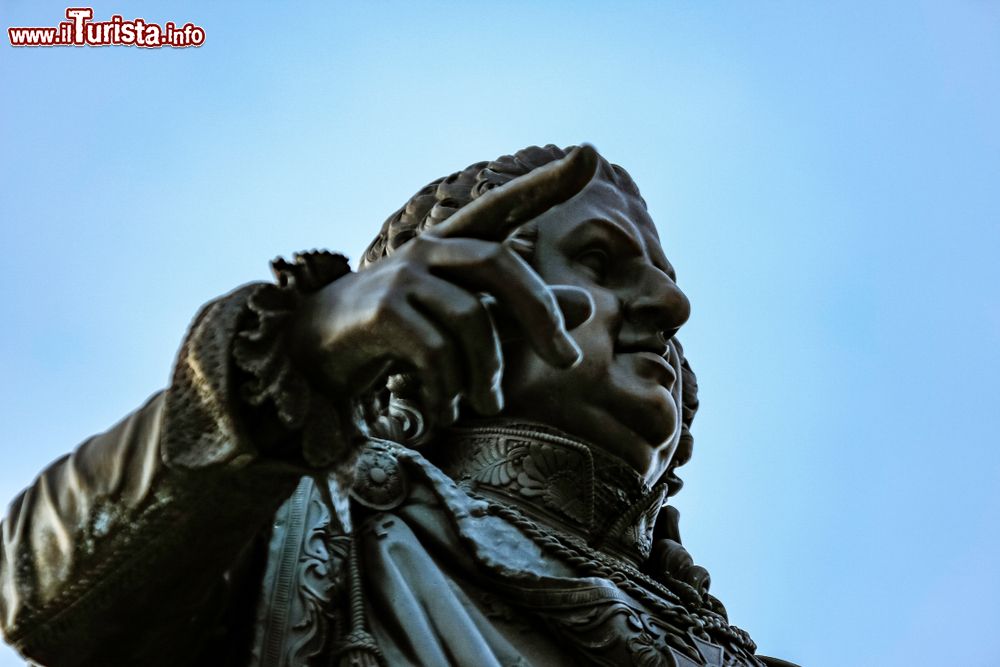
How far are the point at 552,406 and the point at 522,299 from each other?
6.24 feet

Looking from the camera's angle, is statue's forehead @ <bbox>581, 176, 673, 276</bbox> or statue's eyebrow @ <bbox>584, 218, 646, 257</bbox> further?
statue's forehead @ <bbox>581, 176, 673, 276</bbox>

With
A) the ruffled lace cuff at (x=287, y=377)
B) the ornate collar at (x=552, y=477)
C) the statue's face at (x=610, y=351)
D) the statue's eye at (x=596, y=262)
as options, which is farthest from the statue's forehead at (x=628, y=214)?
the ruffled lace cuff at (x=287, y=377)

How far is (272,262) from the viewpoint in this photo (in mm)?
3189

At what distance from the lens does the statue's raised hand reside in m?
2.87

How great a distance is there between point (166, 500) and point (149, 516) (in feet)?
0.17

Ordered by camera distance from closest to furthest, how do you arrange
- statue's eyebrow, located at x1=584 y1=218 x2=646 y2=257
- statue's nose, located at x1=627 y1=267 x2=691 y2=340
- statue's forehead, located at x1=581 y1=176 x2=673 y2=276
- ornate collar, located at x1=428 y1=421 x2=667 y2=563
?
ornate collar, located at x1=428 y1=421 x2=667 y2=563, statue's nose, located at x1=627 y1=267 x2=691 y2=340, statue's eyebrow, located at x1=584 y1=218 x2=646 y2=257, statue's forehead, located at x1=581 y1=176 x2=673 y2=276

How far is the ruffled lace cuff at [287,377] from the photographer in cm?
302

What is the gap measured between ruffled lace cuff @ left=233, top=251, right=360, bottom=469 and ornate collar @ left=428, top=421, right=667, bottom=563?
4.97 ft

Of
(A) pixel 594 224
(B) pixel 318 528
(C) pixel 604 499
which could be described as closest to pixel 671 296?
(A) pixel 594 224

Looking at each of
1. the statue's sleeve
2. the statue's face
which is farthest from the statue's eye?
the statue's sleeve

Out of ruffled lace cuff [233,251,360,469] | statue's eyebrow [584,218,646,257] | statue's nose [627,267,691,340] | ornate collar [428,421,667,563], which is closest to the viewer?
ruffled lace cuff [233,251,360,469]

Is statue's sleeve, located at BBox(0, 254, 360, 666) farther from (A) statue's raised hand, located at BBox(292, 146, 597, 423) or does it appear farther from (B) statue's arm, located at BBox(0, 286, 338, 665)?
(A) statue's raised hand, located at BBox(292, 146, 597, 423)

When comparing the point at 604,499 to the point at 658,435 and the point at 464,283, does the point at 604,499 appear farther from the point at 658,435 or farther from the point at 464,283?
the point at 464,283

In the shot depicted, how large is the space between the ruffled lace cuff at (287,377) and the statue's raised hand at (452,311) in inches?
1.6
